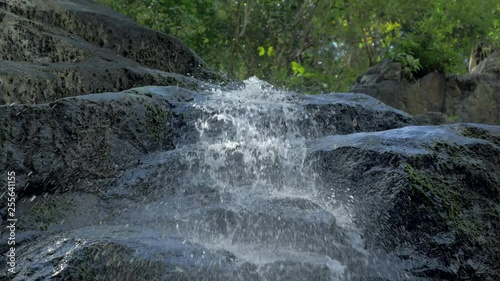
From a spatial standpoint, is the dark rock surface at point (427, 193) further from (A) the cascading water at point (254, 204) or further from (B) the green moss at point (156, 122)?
(B) the green moss at point (156, 122)

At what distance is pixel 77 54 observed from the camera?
7.01 m

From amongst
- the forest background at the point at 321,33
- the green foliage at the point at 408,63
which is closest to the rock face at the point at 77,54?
the forest background at the point at 321,33

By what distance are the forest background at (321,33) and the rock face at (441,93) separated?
245 mm

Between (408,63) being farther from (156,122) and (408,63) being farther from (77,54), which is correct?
(156,122)

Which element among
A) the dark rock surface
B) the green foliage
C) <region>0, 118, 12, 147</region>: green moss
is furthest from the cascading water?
the green foliage

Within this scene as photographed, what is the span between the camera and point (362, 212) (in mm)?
4809

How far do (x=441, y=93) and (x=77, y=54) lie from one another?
6.74 meters

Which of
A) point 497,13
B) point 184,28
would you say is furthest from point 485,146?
point 497,13

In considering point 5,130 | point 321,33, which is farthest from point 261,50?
point 5,130

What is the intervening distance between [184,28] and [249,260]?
31.0 feet

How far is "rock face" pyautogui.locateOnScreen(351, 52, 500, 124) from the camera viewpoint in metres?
10.9

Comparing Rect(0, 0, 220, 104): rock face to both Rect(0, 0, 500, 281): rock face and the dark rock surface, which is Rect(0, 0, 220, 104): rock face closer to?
Rect(0, 0, 500, 281): rock face

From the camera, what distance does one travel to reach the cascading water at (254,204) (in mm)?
4129

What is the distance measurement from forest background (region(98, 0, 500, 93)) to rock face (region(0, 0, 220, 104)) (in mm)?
3799
